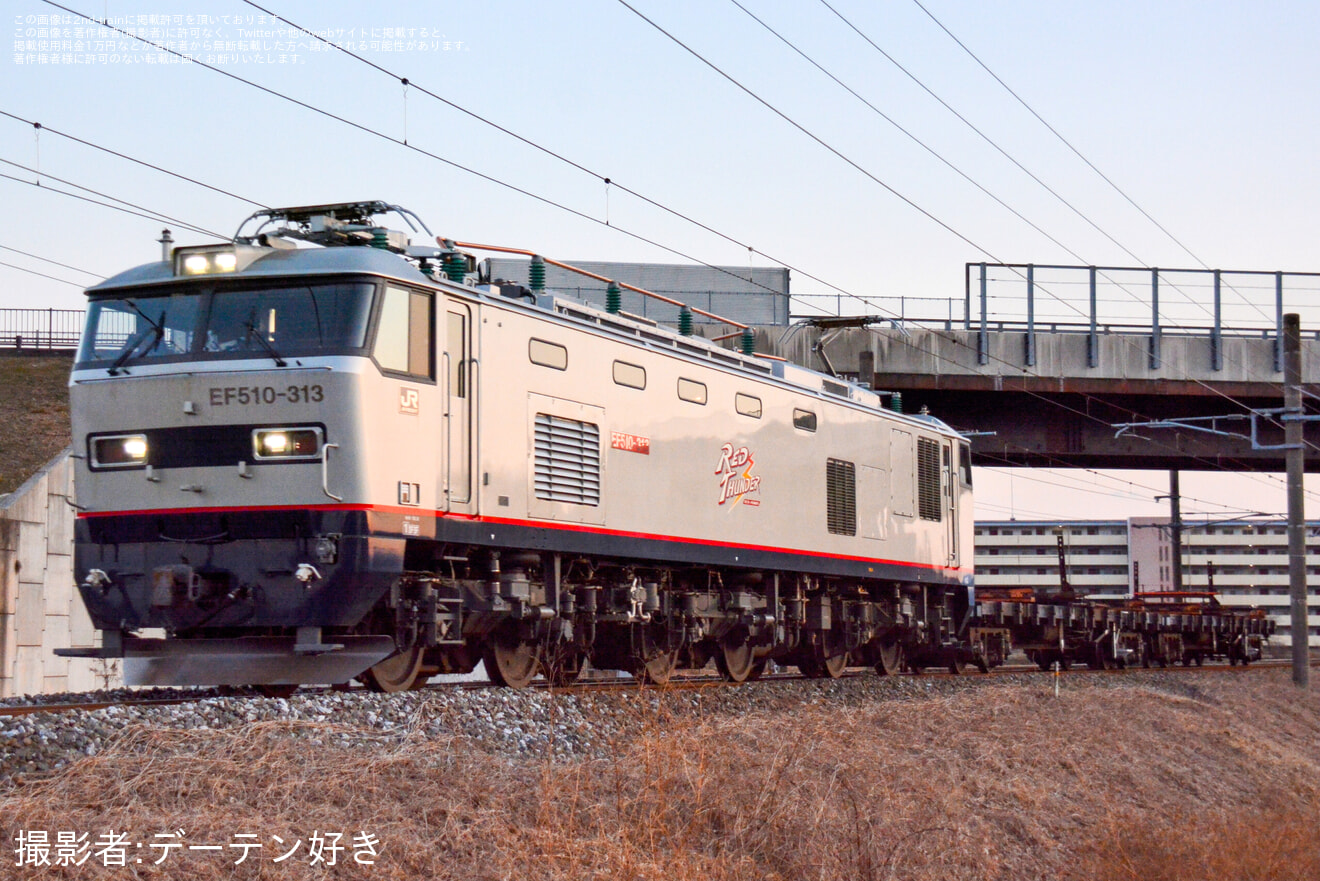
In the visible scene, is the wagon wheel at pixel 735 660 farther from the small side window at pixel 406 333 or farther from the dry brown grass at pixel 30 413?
the dry brown grass at pixel 30 413

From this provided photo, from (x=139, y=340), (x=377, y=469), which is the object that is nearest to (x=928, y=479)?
(x=377, y=469)

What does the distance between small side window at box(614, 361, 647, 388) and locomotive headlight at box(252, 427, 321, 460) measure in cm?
438

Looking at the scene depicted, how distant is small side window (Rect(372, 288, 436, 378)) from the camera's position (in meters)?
12.8

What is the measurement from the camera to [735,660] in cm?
1958

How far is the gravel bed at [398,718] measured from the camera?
9422 mm

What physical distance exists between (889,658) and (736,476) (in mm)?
7023

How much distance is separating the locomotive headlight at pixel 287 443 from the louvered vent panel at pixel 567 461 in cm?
277

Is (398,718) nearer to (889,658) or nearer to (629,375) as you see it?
(629,375)

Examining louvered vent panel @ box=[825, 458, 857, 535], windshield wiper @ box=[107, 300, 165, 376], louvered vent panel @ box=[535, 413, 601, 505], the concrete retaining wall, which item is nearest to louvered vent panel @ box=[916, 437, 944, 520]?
louvered vent panel @ box=[825, 458, 857, 535]

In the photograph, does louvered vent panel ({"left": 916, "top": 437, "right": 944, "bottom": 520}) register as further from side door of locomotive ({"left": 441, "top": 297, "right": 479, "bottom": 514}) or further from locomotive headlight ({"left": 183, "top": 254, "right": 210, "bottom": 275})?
locomotive headlight ({"left": 183, "top": 254, "right": 210, "bottom": 275})

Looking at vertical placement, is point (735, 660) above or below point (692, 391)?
below

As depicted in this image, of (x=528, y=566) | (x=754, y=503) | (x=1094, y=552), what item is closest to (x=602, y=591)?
(x=528, y=566)

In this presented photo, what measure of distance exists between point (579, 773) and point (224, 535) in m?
4.75

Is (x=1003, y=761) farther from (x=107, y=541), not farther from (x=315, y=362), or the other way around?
(x=107, y=541)
